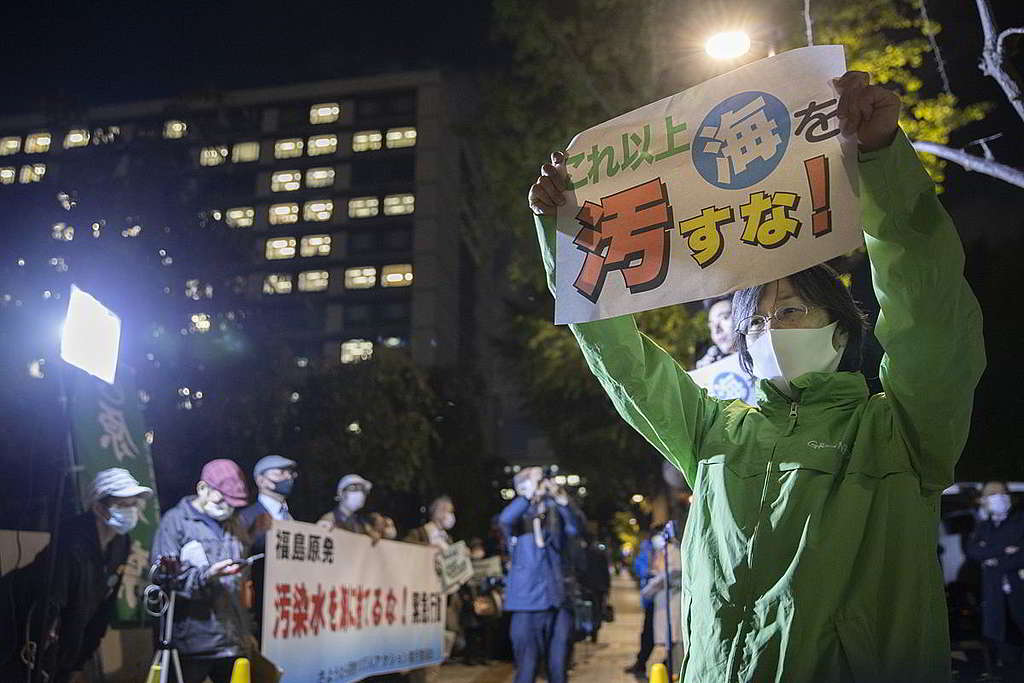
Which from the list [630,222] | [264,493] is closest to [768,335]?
[630,222]

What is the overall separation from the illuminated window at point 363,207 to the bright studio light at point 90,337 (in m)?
73.1

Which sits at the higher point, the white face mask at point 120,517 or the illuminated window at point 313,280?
the illuminated window at point 313,280

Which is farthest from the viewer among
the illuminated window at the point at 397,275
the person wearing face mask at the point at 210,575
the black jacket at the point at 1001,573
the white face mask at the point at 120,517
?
the illuminated window at the point at 397,275

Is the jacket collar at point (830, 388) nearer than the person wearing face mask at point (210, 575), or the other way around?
the jacket collar at point (830, 388)

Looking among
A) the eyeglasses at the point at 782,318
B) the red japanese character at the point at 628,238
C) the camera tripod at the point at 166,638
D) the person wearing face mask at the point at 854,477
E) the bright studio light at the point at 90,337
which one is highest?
the bright studio light at the point at 90,337

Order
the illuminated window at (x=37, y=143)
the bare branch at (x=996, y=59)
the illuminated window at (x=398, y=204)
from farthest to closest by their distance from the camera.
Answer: the illuminated window at (x=398, y=204), the illuminated window at (x=37, y=143), the bare branch at (x=996, y=59)

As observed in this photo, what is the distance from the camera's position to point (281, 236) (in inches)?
3115

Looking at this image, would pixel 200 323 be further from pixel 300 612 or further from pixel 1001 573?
pixel 1001 573

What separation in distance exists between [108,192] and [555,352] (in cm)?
946

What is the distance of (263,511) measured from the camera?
6316mm

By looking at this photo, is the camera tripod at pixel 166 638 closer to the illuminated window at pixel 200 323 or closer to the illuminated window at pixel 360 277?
the illuminated window at pixel 200 323

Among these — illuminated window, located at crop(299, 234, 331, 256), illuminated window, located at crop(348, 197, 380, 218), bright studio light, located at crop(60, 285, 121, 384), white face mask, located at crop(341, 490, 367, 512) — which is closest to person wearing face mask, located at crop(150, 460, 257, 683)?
bright studio light, located at crop(60, 285, 121, 384)

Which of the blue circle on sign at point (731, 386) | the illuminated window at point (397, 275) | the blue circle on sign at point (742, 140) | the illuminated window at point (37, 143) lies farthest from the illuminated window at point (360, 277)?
the blue circle on sign at point (742, 140)

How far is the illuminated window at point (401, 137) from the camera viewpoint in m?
77.0
